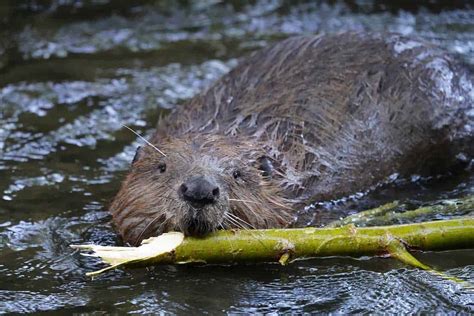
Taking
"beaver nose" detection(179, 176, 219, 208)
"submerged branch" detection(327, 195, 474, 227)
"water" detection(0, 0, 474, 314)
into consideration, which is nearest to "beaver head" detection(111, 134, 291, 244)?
"beaver nose" detection(179, 176, 219, 208)

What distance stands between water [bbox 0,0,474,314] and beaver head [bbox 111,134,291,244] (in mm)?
236

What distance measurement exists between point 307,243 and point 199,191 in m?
0.50

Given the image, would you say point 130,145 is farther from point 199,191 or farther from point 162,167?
point 199,191

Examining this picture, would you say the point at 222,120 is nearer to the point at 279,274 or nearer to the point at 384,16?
the point at 279,274

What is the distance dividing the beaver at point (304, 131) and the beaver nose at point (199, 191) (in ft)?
0.49

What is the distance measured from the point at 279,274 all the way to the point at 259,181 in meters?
0.55

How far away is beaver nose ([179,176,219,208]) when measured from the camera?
4320 mm

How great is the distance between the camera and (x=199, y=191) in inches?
170

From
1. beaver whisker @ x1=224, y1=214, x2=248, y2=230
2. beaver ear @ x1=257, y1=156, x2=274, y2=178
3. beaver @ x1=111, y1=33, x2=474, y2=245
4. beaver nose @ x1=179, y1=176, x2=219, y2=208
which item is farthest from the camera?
beaver ear @ x1=257, y1=156, x2=274, y2=178

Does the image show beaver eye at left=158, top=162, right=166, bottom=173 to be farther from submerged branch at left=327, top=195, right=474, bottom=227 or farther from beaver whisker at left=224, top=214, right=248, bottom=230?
submerged branch at left=327, top=195, right=474, bottom=227

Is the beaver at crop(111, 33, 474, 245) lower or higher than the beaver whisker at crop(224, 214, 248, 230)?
higher

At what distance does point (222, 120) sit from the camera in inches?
218

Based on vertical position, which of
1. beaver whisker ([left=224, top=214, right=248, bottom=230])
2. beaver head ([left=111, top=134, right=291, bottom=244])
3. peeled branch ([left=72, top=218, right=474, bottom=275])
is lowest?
peeled branch ([left=72, top=218, right=474, bottom=275])

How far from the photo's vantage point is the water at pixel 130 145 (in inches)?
173
